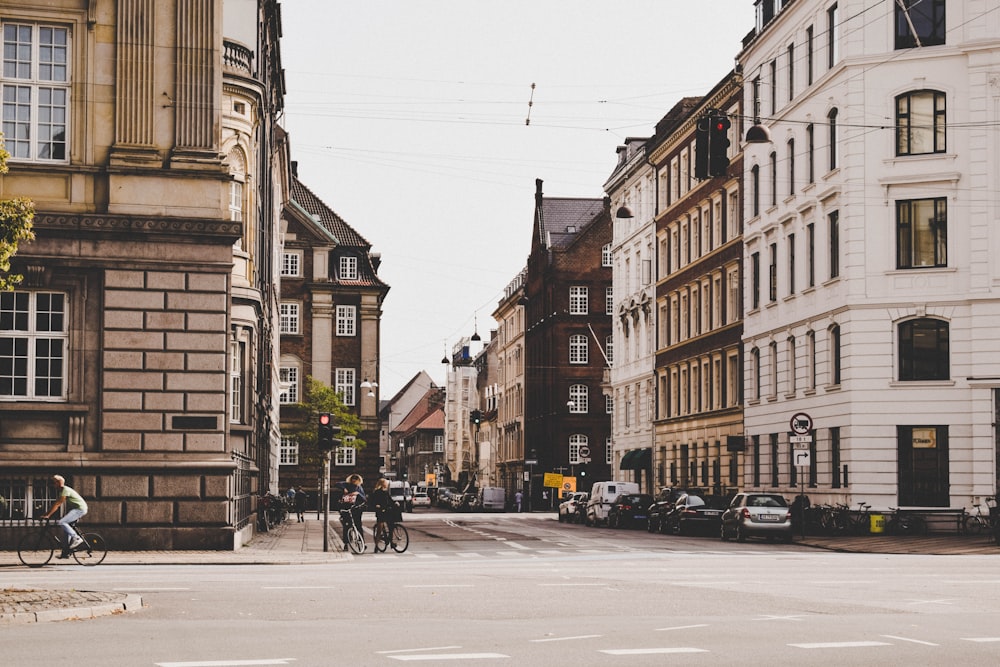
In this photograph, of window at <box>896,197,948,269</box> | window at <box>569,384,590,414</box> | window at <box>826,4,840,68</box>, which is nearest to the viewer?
window at <box>896,197,948,269</box>

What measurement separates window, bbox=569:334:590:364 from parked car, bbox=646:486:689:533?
53328 millimetres

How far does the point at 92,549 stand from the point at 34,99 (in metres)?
9.30

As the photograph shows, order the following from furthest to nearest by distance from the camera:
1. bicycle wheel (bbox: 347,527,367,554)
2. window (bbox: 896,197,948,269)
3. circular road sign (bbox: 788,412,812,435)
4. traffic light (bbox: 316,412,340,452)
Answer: window (bbox: 896,197,948,269) → circular road sign (bbox: 788,412,812,435) → traffic light (bbox: 316,412,340,452) → bicycle wheel (bbox: 347,527,367,554)

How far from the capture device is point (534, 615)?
638 inches

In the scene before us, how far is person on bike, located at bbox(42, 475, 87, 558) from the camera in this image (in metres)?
26.1

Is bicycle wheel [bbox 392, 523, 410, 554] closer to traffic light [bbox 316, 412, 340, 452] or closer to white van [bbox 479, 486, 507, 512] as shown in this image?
traffic light [bbox 316, 412, 340, 452]

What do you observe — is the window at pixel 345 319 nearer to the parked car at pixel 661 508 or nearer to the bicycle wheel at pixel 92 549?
the parked car at pixel 661 508

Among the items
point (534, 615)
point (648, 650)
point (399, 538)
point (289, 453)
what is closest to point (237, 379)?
point (399, 538)

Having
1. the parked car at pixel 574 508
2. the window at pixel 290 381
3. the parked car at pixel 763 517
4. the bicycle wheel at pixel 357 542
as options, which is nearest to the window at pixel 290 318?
the window at pixel 290 381

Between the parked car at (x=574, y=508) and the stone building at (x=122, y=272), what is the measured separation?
34.3m

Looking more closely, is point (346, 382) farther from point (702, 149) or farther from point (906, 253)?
point (702, 149)

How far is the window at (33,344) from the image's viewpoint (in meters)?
29.9

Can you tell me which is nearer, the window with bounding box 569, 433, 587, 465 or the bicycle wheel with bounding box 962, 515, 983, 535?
the bicycle wheel with bounding box 962, 515, 983, 535

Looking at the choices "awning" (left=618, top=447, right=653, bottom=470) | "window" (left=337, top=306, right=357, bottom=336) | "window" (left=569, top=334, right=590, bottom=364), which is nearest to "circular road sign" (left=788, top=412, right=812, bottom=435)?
"awning" (left=618, top=447, right=653, bottom=470)
